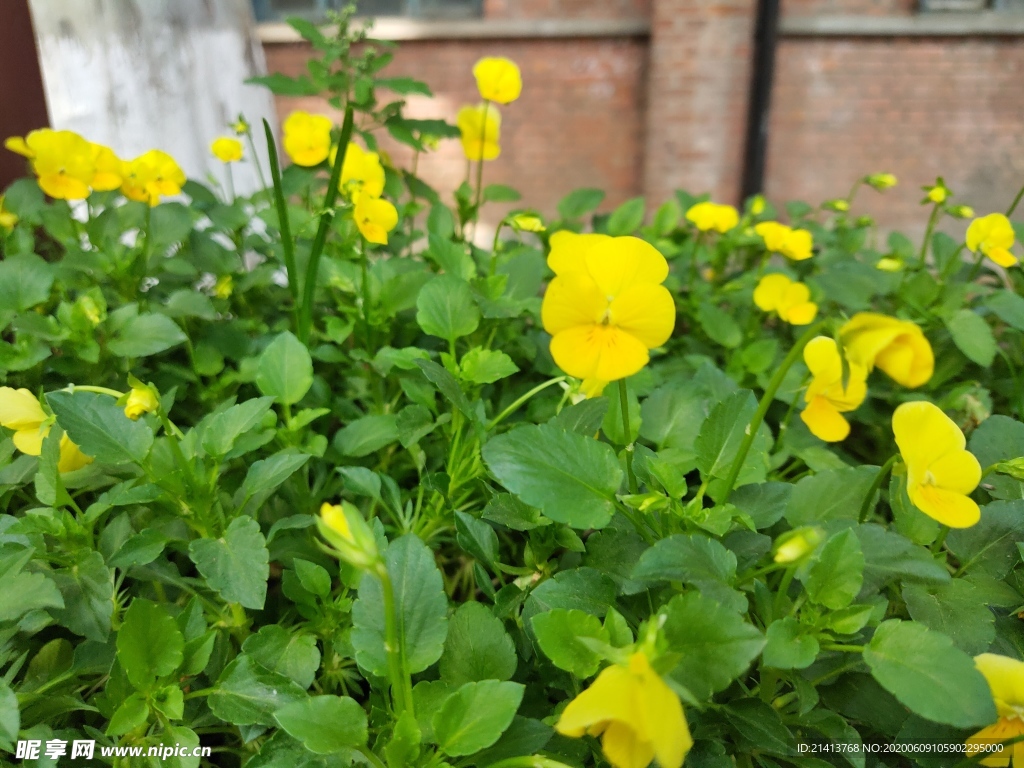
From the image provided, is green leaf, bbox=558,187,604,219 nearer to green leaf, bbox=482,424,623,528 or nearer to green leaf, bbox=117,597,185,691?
green leaf, bbox=482,424,623,528

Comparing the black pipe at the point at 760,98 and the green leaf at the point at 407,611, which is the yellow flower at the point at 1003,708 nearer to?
the green leaf at the point at 407,611

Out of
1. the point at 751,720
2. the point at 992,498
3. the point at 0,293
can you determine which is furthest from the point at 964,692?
the point at 0,293

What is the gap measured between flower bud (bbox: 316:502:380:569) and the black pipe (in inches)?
137

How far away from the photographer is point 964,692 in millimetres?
368

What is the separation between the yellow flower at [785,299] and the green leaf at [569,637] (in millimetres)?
580

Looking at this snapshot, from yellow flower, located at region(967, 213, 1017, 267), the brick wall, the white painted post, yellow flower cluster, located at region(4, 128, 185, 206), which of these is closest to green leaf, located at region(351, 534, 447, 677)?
yellow flower cluster, located at region(4, 128, 185, 206)

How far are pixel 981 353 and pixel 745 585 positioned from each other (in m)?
0.51

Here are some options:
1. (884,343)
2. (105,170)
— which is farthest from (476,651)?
(105,170)

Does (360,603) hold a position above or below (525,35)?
below

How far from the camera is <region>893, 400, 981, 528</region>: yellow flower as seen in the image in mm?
449

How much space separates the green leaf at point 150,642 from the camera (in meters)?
0.44

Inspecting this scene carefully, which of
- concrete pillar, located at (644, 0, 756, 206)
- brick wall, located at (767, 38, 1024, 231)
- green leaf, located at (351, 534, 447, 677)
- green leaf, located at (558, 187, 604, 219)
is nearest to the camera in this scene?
green leaf, located at (351, 534, 447, 677)

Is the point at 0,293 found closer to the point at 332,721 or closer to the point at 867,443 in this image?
the point at 332,721

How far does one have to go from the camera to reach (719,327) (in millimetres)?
839
